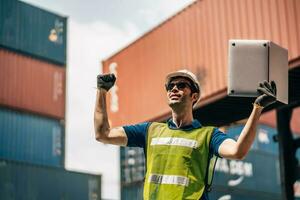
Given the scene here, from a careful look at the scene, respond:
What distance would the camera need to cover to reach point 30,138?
112ft

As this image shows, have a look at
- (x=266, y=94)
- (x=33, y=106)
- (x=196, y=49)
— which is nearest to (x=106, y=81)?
(x=266, y=94)

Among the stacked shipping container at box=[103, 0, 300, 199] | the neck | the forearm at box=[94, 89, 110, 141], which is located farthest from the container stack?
the neck

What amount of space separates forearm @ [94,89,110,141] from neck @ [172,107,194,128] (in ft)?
1.60

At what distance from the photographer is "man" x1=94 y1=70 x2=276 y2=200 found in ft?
11.4

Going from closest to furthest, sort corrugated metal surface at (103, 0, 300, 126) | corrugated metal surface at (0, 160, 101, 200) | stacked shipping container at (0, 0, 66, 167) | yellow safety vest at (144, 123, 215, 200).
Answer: yellow safety vest at (144, 123, 215, 200) < corrugated metal surface at (103, 0, 300, 126) < corrugated metal surface at (0, 160, 101, 200) < stacked shipping container at (0, 0, 66, 167)

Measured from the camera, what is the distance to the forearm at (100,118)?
384 cm

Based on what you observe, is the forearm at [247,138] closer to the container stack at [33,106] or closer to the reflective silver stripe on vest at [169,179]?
the reflective silver stripe on vest at [169,179]

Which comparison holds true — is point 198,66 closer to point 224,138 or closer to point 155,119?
point 155,119

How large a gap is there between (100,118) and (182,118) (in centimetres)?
58

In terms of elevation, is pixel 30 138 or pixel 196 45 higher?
pixel 196 45

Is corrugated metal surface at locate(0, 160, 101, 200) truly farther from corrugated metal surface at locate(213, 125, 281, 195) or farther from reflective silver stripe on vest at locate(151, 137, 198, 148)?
reflective silver stripe on vest at locate(151, 137, 198, 148)

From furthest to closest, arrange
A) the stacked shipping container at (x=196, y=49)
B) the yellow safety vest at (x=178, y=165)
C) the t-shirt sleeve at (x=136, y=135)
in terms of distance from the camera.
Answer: the stacked shipping container at (x=196, y=49)
the t-shirt sleeve at (x=136, y=135)
the yellow safety vest at (x=178, y=165)

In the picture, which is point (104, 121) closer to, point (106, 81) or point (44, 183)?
point (106, 81)

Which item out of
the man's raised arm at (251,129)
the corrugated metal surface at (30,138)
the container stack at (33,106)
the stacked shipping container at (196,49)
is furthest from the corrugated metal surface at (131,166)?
the man's raised arm at (251,129)
